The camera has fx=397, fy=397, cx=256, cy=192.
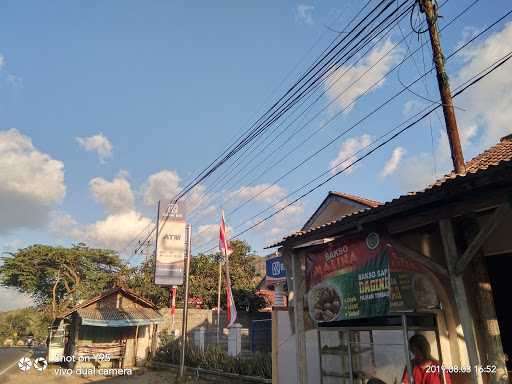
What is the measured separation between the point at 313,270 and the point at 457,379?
3.24m

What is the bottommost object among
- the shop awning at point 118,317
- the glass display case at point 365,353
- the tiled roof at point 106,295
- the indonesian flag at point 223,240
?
the glass display case at point 365,353

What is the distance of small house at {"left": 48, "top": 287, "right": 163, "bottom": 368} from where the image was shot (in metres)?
20.7

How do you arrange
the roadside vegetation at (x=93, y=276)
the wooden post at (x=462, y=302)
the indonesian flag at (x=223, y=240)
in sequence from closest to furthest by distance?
1. the wooden post at (x=462, y=302)
2. the indonesian flag at (x=223, y=240)
3. the roadside vegetation at (x=93, y=276)

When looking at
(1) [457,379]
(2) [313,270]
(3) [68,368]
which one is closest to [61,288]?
(3) [68,368]

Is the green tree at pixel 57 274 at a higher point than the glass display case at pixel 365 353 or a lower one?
higher

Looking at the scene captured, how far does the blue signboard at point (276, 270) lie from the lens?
18516mm

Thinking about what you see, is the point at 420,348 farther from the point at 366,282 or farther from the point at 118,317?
the point at 118,317

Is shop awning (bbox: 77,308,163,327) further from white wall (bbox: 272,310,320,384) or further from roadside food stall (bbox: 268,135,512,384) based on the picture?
roadside food stall (bbox: 268,135,512,384)

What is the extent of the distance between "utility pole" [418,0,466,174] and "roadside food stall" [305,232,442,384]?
2.70 meters

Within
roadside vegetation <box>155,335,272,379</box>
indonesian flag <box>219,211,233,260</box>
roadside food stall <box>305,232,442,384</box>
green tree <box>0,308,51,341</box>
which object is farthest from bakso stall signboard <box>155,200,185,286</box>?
green tree <box>0,308,51,341</box>

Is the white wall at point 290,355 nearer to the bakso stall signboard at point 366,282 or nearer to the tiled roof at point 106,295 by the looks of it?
the bakso stall signboard at point 366,282

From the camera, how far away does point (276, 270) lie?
18.9 meters

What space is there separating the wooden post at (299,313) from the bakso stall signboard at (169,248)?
8466 mm

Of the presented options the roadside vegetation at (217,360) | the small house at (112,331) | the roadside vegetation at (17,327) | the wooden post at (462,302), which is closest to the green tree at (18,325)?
the roadside vegetation at (17,327)
